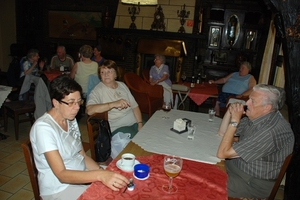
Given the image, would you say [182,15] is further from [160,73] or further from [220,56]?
[160,73]

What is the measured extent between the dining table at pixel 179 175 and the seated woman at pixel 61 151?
0.08 metres

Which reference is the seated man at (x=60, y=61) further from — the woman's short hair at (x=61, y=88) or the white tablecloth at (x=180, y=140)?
the woman's short hair at (x=61, y=88)

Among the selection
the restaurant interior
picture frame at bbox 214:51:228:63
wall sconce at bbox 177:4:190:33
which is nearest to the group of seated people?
the restaurant interior

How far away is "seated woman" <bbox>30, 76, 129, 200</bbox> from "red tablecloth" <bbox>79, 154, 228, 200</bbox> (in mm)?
55

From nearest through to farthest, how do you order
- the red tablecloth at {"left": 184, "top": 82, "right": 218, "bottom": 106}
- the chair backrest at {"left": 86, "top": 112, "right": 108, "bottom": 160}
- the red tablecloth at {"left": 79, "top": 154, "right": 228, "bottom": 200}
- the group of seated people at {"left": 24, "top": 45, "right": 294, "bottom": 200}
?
the red tablecloth at {"left": 79, "top": 154, "right": 228, "bottom": 200}
the group of seated people at {"left": 24, "top": 45, "right": 294, "bottom": 200}
the chair backrest at {"left": 86, "top": 112, "right": 108, "bottom": 160}
the red tablecloth at {"left": 184, "top": 82, "right": 218, "bottom": 106}

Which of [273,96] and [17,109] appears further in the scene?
[17,109]

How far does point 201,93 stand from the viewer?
155 inches

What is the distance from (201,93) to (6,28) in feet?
24.3

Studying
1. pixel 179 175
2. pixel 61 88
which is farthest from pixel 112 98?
pixel 179 175

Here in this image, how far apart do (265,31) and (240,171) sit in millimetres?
4965

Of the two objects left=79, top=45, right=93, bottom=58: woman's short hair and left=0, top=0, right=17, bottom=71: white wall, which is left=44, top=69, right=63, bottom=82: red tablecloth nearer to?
left=79, top=45, right=93, bottom=58: woman's short hair

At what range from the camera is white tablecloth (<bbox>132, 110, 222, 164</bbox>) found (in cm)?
172

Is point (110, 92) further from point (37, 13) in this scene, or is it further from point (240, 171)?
point (37, 13)

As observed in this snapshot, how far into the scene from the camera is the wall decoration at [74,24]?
7250 millimetres
